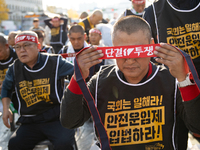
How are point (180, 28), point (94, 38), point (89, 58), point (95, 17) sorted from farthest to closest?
point (95, 17) < point (94, 38) < point (180, 28) < point (89, 58)

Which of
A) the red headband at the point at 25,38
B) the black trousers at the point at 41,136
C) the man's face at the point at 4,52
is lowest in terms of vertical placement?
the black trousers at the point at 41,136

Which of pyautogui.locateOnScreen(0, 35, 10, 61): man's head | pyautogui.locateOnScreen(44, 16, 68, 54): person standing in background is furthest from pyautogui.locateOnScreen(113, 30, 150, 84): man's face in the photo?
pyautogui.locateOnScreen(44, 16, 68, 54): person standing in background

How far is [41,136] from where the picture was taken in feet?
8.49

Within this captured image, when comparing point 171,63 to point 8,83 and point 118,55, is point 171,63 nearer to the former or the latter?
point 118,55

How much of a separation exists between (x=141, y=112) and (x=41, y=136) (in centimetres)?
Answer: 152

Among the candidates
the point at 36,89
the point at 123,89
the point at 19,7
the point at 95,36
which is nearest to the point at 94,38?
the point at 95,36

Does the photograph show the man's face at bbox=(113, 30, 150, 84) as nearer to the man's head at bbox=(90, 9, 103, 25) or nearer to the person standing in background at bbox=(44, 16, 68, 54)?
the man's head at bbox=(90, 9, 103, 25)

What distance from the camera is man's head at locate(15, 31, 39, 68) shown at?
2.75 meters

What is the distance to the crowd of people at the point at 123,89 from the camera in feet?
4.31

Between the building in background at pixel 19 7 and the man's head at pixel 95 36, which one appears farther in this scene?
the building in background at pixel 19 7

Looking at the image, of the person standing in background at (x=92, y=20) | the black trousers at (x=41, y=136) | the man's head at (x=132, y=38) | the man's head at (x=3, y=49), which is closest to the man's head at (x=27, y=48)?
the black trousers at (x=41, y=136)

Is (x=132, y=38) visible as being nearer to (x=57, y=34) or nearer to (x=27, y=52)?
(x=27, y=52)

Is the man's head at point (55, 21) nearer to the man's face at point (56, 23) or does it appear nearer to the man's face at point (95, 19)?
the man's face at point (56, 23)

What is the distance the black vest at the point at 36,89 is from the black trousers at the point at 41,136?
0.20 meters
